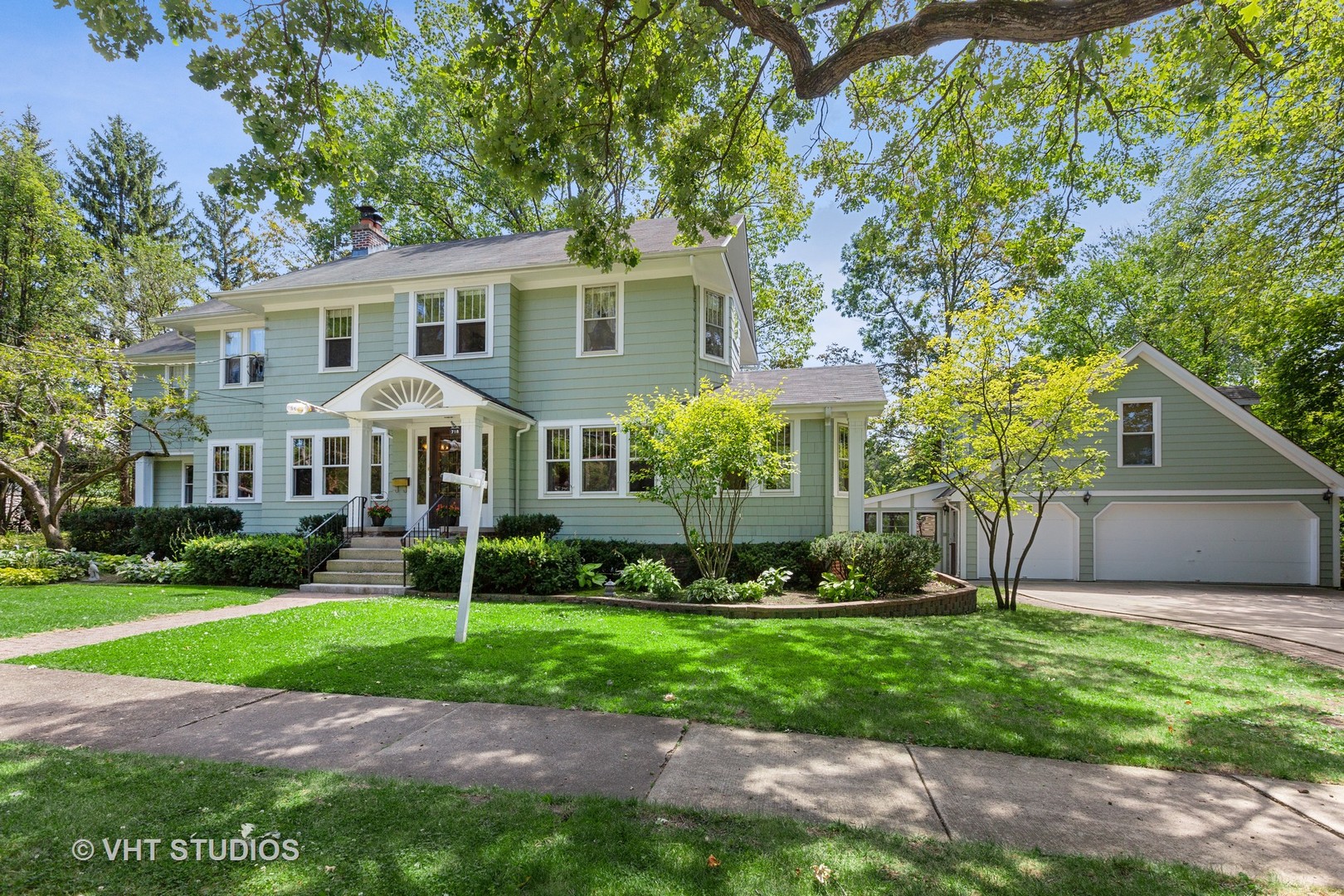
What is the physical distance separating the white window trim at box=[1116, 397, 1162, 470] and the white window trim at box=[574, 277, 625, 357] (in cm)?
1301

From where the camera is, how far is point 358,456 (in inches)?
531

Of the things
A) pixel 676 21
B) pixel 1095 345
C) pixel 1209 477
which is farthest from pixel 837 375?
pixel 1095 345

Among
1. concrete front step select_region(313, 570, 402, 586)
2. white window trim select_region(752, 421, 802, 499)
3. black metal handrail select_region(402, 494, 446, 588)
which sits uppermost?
white window trim select_region(752, 421, 802, 499)

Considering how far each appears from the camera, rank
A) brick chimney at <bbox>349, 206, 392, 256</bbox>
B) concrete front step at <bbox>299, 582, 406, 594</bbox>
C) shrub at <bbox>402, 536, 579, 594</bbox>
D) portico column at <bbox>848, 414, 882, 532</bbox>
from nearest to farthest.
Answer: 1. shrub at <bbox>402, 536, 579, 594</bbox>
2. concrete front step at <bbox>299, 582, 406, 594</bbox>
3. portico column at <bbox>848, 414, 882, 532</bbox>
4. brick chimney at <bbox>349, 206, 392, 256</bbox>

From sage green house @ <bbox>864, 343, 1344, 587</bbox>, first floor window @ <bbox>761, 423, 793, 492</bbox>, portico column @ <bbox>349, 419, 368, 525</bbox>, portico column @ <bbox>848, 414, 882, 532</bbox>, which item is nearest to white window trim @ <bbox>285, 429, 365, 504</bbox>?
portico column @ <bbox>349, 419, 368, 525</bbox>

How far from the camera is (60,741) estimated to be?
3.93 meters

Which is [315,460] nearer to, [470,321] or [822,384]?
[470,321]

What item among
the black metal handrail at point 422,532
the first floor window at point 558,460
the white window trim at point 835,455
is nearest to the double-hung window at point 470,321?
the first floor window at point 558,460

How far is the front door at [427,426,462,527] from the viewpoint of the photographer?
43.8 ft

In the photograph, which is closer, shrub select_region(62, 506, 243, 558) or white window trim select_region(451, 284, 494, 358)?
white window trim select_region(451, 284, 494, 358)

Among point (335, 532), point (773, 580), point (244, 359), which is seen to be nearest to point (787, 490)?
point (773, 580)

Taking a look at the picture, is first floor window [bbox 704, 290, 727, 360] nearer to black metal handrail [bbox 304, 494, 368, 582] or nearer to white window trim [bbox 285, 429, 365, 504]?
white window trim [bbox 285, 429, 365, 504]

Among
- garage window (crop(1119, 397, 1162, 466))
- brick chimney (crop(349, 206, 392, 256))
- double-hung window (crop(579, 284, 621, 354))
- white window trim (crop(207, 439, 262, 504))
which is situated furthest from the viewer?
brick chimney (crop(349, 206, 392, 256))

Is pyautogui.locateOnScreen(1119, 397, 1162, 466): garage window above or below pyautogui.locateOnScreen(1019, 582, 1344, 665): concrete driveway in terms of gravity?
above
